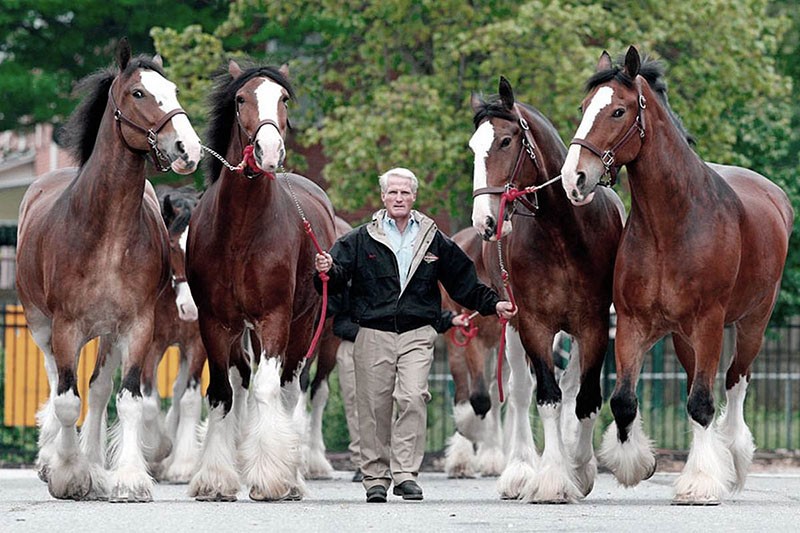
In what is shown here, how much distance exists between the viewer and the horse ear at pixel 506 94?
462 inches

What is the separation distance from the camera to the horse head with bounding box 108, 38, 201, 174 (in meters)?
11.4

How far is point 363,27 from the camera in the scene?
80.7 ft

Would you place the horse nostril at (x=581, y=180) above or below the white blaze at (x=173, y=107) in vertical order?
below

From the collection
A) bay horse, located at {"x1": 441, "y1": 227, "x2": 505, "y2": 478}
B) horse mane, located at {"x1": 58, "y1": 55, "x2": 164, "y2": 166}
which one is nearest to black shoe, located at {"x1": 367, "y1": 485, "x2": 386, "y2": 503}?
horse mane, located at {"x1": 58, "y1": 55, "x2": 164, "y2": 166}

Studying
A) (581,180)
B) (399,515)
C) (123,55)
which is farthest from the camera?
(123,55)

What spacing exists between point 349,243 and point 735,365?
3.35 metres

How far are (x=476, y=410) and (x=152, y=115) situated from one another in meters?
5.99

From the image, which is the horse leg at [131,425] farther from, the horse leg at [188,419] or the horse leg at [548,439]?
the horse leg at [188,419]

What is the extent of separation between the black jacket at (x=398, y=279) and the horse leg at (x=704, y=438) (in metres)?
1.51

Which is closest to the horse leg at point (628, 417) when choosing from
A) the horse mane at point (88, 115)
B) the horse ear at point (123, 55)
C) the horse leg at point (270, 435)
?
the horse leg at point (270, 435)

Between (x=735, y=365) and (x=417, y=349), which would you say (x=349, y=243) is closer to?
(x=417, y=349)

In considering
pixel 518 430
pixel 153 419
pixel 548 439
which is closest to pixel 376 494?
pixel 548 439

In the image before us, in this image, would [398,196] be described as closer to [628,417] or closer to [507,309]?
[507,309]

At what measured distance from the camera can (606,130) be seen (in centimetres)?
1125
